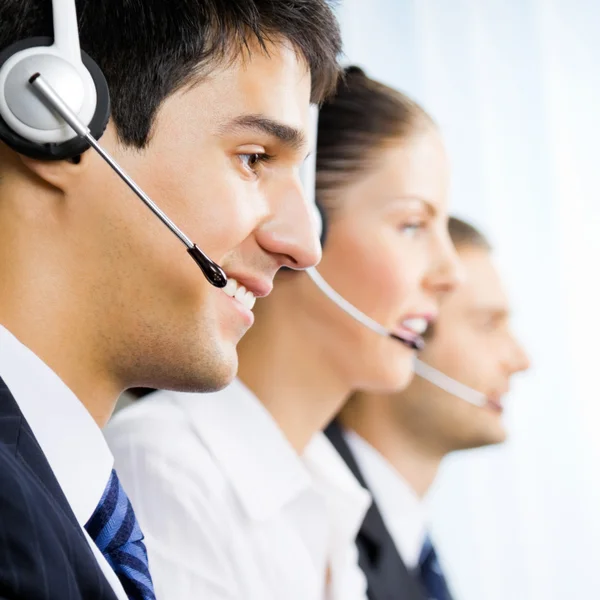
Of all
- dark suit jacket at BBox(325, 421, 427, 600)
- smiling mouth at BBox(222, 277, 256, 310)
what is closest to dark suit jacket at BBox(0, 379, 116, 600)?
smiling mouth at BBox(222, 277, 256, 310)

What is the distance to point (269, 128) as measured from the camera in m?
0.85

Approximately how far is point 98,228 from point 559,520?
1404 mm

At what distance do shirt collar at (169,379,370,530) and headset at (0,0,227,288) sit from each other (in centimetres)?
47

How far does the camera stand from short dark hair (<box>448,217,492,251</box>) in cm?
166

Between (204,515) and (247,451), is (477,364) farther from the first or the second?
(204,515)

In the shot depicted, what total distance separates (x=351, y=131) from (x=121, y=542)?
757mm

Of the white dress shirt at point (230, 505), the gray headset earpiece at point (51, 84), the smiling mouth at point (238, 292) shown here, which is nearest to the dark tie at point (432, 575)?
the white dress shirt at point (230, 505)

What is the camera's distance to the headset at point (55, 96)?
2.32 feet

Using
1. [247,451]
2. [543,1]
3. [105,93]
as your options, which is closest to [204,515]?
[247,451]

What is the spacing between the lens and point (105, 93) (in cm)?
74

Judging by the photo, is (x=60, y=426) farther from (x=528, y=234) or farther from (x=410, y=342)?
(x=528, y=234)

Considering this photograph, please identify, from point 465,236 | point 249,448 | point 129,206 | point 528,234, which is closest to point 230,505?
point 249,448

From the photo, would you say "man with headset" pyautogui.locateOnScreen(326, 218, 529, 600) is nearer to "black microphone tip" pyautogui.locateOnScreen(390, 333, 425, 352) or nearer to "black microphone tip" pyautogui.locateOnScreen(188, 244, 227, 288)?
"black microphone tip" pyautogui.locateOnScreen(390, 333, 425, 352)

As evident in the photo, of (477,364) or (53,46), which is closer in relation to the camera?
(53,46)
